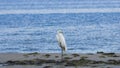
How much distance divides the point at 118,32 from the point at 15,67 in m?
30.6

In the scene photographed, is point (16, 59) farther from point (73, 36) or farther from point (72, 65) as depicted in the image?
point (73, 36)

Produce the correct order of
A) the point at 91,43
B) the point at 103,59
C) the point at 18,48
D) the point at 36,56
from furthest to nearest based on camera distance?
the point at 91,43, the point at 18,48, the point at 36,56, the point at 103,59

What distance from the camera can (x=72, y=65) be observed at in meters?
24.8

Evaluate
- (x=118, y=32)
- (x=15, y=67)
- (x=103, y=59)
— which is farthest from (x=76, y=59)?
(x=118, y=32)

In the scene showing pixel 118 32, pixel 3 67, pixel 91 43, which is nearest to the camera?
pixel 3 67

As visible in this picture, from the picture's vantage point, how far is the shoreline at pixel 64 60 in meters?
24.9

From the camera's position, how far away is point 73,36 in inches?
2009

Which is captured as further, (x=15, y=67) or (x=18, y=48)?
(x=18, y=48)

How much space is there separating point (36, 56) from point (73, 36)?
74.2ft

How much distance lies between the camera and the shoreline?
2491cm

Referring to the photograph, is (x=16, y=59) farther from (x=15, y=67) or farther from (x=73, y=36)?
(x=73, y=36)

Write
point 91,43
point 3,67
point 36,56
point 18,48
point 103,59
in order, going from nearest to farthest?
point 3,67 < point 103,59 < point 36,56 < point 18,48 < point 91,43

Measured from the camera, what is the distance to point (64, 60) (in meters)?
26.2

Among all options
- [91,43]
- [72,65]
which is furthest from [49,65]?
[91,43]
